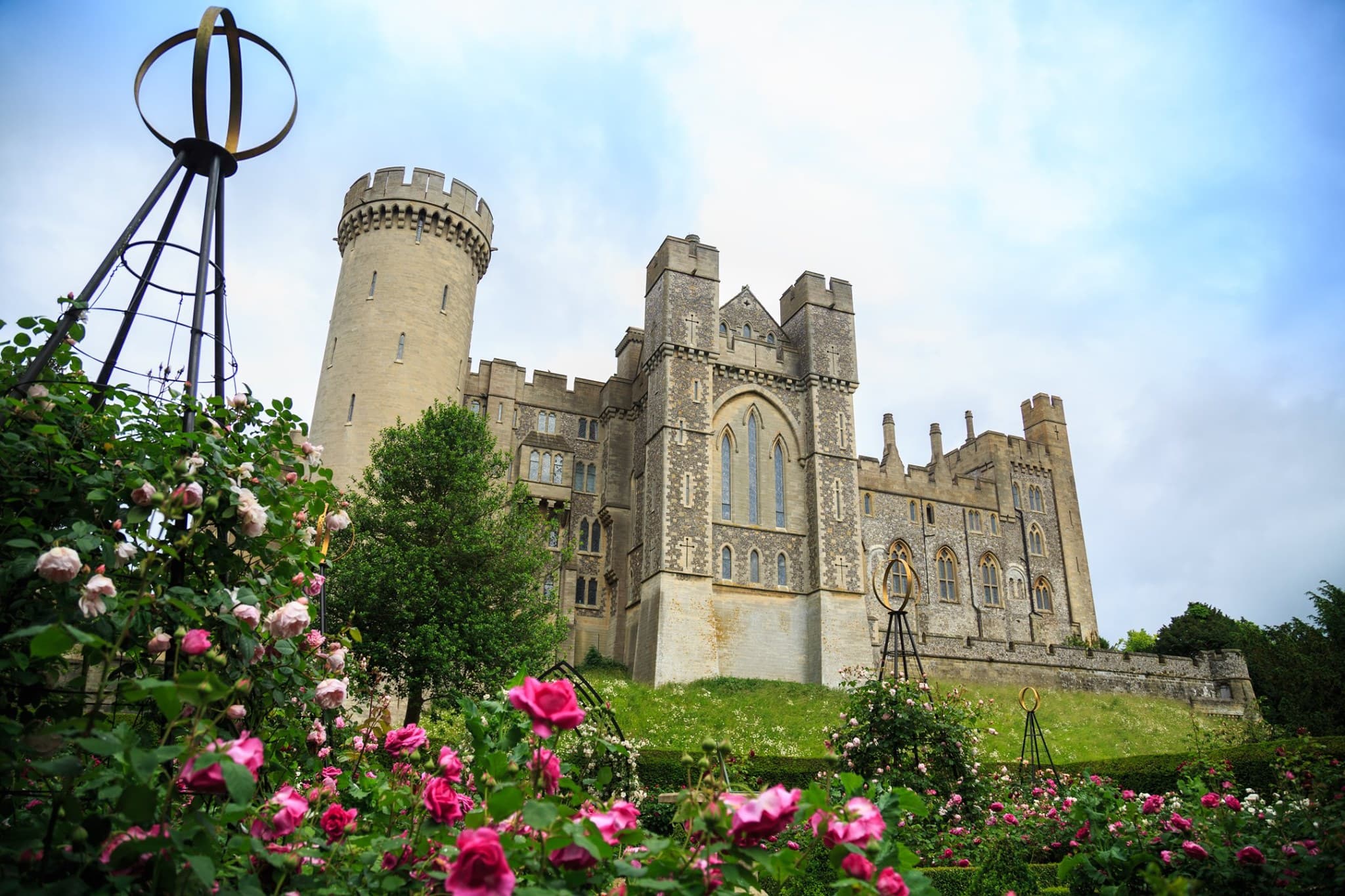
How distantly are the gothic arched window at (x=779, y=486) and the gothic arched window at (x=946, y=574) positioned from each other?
12.6 meters

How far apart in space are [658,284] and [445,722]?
20.8 meters

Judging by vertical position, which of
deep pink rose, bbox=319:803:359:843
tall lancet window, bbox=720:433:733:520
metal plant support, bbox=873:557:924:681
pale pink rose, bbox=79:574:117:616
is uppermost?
tall lancet window, bbox=720:433:733:520

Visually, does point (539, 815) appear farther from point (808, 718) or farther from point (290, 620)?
point (808, 718)

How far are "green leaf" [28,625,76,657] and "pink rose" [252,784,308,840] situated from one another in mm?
732

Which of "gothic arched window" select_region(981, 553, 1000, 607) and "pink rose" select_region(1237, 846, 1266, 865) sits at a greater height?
"gothic arched window" select_region(981, 553, 1000, 607)

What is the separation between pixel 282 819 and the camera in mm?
2365

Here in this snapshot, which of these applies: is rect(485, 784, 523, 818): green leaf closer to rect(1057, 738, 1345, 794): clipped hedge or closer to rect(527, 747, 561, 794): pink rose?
rect(527, 747, 561, 794): pink rose

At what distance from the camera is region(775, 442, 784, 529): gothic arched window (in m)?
30.4

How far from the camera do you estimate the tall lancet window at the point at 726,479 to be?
29906 mm

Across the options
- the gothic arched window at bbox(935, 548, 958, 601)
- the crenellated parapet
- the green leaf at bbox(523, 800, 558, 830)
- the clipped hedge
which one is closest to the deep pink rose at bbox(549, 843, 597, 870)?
the green leaf at bbox(523, 800, 558, 830)

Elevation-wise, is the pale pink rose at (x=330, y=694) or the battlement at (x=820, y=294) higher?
the battlement at (x=820, y=294)

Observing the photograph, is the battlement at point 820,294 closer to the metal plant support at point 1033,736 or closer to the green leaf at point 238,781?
the metal plant support at point 1033,736

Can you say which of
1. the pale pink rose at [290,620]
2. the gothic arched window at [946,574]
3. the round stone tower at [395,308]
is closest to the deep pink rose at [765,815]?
the pale pink rose at [290,620]

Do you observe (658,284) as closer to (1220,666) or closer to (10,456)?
(1220,666)
